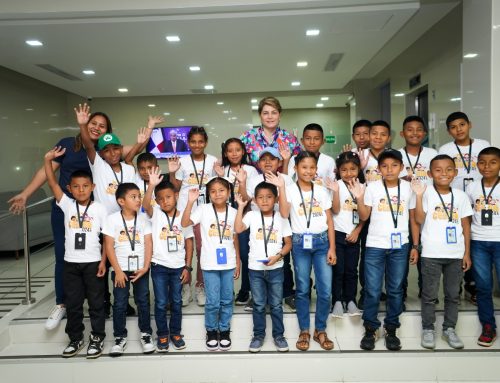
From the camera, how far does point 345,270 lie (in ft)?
10.3

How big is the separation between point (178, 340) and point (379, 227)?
1744mm

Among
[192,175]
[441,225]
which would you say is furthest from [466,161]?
[192,175]

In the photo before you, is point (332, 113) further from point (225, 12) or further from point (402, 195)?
point (402, 195)

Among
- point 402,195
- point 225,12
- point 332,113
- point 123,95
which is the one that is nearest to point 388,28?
point 225,12

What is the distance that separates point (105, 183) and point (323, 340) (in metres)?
2.11

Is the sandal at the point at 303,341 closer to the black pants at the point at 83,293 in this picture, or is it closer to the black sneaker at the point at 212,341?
the black sneaker at the point at 212,341

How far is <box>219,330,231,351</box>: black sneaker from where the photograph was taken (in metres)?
2.95

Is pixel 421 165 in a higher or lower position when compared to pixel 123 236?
higher

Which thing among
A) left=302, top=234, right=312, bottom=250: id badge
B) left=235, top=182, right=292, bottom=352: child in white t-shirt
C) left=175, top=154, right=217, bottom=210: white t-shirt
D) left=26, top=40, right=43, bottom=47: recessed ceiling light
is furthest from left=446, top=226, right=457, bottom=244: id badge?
left=26, top=40, right=43, bottom=47: recessed ceiling light

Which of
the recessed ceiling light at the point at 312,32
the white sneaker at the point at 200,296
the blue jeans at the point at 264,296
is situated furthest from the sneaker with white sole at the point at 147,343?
the recessed ceiling light at the point at 312,32

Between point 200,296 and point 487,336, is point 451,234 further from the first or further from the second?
point 200,296

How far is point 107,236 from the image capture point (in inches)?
113

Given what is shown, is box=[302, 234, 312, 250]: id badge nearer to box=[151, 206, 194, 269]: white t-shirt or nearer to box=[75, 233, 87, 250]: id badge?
box=[151, 206, 194, 269]: white t-shirt

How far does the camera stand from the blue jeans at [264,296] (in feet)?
9.54
